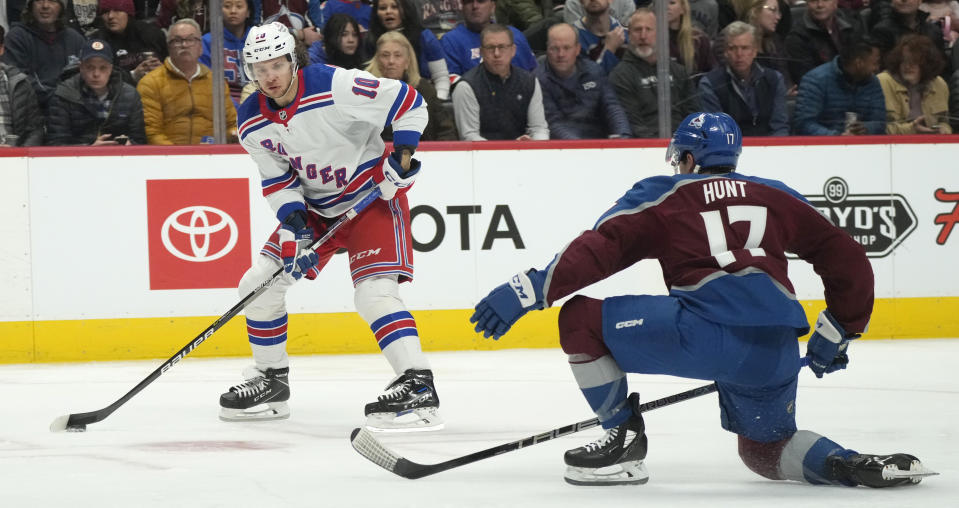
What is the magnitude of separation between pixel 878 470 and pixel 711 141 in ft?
2.58

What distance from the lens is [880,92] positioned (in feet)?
20.6

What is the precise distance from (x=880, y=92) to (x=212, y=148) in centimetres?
325

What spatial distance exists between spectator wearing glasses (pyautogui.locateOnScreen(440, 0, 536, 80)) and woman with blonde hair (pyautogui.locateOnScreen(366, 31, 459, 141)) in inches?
8.6

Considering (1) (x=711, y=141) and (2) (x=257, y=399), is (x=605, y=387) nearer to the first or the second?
(1) (x=711, y=141)

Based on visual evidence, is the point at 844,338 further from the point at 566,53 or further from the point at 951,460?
the point at 566,53

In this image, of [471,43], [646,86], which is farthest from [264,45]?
[646,86]

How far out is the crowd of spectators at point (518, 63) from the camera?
5.67 metres

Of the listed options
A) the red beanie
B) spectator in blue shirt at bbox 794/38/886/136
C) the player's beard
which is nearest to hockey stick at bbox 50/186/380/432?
the red beanie

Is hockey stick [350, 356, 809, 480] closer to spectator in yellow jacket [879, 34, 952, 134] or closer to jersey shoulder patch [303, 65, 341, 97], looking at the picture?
jersey shoulder patch [303, 65, 341, 97]

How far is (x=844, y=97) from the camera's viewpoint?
20.6ft

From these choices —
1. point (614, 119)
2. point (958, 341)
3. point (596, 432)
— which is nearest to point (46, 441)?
point (596, 432)

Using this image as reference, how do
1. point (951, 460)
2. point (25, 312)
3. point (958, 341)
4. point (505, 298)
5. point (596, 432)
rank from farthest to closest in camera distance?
point (958, 341) → point (25, 312) → point (596, 432) → point (951, 460) → point (505, 298)

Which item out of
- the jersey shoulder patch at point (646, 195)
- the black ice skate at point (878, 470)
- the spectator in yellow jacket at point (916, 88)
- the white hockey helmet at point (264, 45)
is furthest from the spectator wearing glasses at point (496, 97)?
the black ice skate at point (878, 470)

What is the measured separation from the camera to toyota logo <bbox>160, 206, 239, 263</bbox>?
572cm
